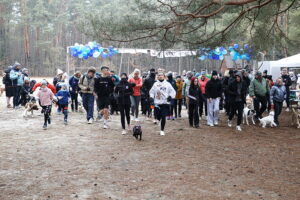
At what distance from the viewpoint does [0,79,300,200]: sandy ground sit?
475cm

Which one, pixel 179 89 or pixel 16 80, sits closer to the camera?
pixel 179 89

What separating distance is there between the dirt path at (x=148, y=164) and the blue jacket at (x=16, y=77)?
4.74 meters

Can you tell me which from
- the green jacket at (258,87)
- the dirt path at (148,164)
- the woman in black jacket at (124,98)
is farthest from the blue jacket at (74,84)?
the green jacket at (258,87)

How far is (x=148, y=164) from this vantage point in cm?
627

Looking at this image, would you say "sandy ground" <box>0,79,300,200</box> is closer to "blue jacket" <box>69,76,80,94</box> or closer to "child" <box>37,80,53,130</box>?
"child" <box>37,80,53,130</box>

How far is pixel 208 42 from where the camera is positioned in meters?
10.3

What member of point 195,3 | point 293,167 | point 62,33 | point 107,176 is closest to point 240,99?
point 195,3

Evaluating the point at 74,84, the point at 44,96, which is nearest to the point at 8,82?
the point at 74,84

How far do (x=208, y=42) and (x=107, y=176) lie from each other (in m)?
6.30

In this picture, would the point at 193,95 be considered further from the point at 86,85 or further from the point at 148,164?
the point at 148,164

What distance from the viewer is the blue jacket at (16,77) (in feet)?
47.2

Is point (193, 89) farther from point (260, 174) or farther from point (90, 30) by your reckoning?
point (260, 174)

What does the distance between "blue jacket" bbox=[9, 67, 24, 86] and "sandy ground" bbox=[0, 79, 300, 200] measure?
4.53 metres

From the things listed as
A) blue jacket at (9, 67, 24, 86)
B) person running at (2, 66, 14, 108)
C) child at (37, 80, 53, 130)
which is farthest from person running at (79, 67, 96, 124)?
person running at (2, 66, 14, 108)
